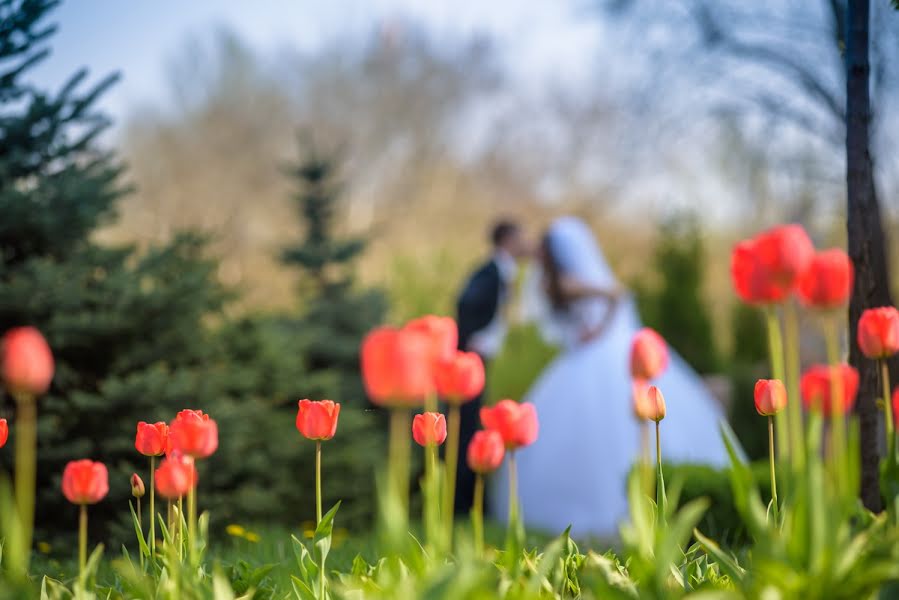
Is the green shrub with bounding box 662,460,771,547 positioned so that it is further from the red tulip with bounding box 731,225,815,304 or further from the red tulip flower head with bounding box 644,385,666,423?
the red tulip with bounding box 731,225,815,304

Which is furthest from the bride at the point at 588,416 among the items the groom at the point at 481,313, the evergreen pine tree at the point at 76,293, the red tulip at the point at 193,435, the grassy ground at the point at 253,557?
the red tulip at the point at 193,435

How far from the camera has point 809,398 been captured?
1678 mm

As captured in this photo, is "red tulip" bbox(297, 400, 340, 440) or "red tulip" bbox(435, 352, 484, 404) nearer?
"red tulip" bbox(435, 352, 484, 404)

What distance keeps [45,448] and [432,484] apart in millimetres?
3047

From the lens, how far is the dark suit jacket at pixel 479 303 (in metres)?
7.11

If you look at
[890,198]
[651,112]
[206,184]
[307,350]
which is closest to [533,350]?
[307,350]

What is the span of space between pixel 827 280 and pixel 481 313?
5.75m

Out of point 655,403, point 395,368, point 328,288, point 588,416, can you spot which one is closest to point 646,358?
point 655,403

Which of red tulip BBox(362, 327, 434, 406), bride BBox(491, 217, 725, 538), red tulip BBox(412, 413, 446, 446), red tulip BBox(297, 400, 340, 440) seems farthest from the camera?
bride BBox(491, 217, 725, 538)

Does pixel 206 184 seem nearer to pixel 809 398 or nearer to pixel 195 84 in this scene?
pixel 195 84

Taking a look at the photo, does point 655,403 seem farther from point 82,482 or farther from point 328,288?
point 328,288

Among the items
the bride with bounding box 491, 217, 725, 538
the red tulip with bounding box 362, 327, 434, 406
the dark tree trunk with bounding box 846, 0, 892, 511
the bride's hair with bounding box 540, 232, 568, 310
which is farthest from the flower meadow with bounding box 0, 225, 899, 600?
the bride's hair with bounding box 540, 232, 568, 310

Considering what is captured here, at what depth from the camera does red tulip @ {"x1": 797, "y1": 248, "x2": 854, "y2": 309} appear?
4.53ft

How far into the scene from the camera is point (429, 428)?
1.62 metres
